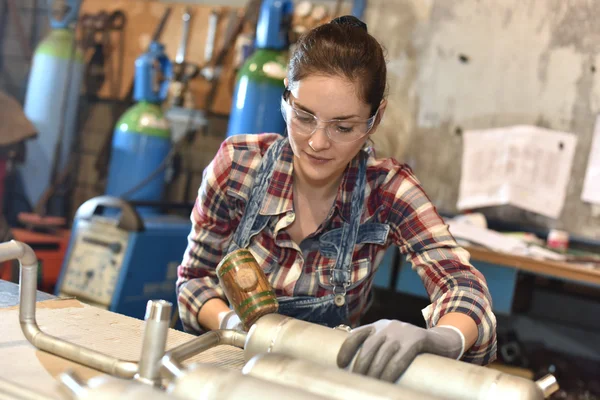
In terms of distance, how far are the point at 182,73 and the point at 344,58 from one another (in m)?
2.26

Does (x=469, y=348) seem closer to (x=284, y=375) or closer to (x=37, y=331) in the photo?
(x=284, y=375)

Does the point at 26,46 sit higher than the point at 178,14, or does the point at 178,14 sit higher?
the point at 178,14

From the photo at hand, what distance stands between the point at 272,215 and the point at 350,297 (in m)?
0.25

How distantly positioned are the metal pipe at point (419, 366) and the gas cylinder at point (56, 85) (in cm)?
292

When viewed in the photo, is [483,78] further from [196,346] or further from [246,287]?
[196,346]

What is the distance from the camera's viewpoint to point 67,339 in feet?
3.65

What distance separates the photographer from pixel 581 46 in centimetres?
291

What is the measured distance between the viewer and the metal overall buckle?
1.49 metres

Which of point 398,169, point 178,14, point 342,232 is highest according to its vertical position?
point 178,14

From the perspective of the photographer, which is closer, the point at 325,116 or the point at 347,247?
the point at 325,116

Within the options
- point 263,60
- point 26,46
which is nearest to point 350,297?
point 263,60

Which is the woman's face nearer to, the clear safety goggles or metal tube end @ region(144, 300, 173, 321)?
the clear safety goggles

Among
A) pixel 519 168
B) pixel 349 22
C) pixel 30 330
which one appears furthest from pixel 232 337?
pixel 519 168

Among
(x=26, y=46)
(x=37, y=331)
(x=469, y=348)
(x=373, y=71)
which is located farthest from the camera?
(x=26, y=46)
